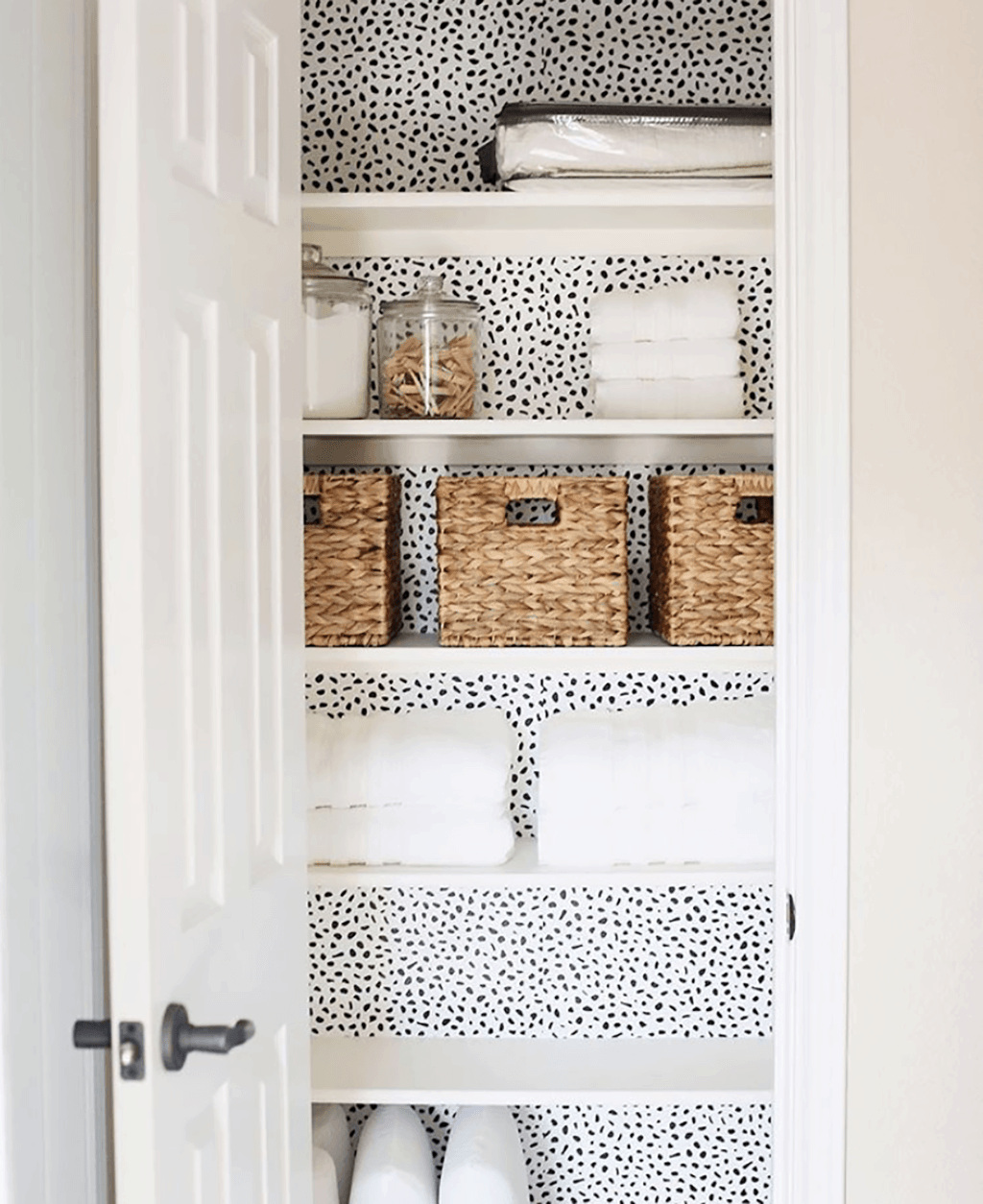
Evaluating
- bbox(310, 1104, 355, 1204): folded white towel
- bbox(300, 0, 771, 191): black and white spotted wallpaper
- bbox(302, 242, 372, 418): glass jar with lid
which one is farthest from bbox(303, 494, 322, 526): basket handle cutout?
bbox(310, 1104, 355, 1204): folded white towel

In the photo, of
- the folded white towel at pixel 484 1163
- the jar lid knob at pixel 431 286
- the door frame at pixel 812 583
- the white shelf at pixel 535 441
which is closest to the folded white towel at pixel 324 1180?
the folded white towel at pixel 484 1163

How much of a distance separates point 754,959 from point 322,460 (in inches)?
45.7

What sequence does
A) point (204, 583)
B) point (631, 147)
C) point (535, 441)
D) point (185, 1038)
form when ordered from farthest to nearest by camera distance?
point (535, 441) < point (631, 147) < point (204, 583) < point (185, 1038)

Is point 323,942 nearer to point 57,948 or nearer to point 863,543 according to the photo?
point 57,948

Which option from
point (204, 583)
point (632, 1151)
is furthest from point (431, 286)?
point (632, 1151)

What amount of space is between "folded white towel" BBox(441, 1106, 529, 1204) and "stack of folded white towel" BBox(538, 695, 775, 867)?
18.2 inches

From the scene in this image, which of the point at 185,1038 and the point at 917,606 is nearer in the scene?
the point at 185,1038

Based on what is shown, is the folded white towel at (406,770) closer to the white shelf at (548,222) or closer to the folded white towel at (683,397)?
the folded white towel at (683,397)

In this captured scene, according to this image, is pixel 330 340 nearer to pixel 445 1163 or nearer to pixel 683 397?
pixel 683 397

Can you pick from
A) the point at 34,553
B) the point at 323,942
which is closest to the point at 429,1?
the point at 34,553

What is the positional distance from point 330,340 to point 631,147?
1.77 feet

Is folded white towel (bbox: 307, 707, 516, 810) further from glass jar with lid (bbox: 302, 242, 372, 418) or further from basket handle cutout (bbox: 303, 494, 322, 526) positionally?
glass jar with lid (bbox: 302, 242, 372, 418)

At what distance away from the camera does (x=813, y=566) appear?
1.59 m

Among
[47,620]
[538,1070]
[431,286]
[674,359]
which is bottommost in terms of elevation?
[538,1070]
